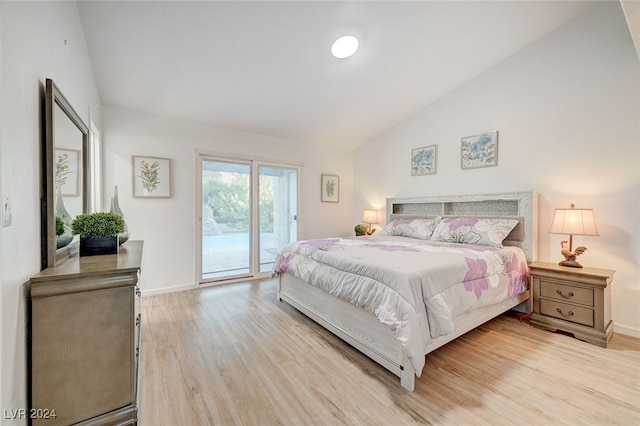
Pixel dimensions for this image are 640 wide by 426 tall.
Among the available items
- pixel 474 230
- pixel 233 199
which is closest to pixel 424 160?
pixel 474 230

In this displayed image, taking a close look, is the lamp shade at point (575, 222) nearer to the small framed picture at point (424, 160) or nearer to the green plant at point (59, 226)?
the small framed picture at point (424, 160)

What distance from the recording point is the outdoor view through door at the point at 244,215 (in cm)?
401

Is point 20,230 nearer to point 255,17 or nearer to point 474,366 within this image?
point 255,17

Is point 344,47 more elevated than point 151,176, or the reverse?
point 344,47

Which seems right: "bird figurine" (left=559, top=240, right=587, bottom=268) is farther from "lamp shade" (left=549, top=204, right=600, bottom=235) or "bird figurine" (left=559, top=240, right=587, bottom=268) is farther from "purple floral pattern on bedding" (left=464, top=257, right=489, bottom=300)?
"purple floral pattern on bedding" (left=464, top=257, right=489, bottom=300)

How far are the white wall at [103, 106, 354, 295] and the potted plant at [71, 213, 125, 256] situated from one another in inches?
74.6

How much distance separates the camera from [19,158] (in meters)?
1.11

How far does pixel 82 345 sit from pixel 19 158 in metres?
0.84

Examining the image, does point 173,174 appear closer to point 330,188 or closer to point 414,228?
point 330,188

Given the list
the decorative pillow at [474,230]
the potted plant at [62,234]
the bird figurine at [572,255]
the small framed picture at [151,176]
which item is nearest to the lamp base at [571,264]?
the bird figurine at [572,255]

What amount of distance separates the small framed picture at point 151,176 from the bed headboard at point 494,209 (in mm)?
3389

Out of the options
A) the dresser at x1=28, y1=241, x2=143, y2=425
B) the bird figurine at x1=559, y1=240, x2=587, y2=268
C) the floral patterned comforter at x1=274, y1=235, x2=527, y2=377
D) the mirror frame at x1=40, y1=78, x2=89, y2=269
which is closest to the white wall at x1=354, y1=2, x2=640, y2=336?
the bird figurine at x1=559, y1=240, x2=587, y2=268

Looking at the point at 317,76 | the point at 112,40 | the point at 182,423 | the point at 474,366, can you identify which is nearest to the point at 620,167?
the point at 474,366

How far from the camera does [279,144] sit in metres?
4.51
